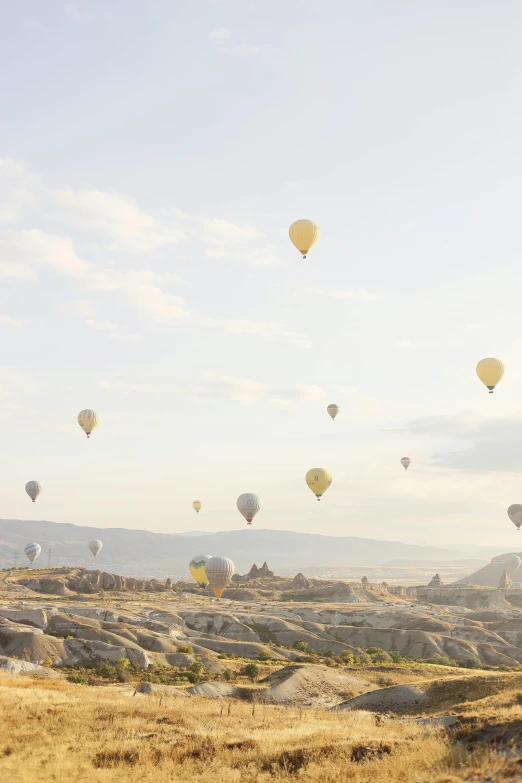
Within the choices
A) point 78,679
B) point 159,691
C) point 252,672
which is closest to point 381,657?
point 252,672

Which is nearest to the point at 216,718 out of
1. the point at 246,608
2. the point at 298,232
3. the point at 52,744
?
the point at 52,744

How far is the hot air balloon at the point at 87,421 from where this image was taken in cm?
10662

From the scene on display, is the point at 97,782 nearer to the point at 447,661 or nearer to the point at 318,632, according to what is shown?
the point at 447,661

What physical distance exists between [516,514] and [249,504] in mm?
63606

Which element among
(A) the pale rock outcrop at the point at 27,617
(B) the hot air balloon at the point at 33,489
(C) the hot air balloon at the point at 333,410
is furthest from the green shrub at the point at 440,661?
(B) the hot air balloon at the point at 33,489

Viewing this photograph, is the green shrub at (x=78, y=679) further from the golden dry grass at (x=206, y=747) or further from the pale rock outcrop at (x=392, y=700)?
the pale rock outcrop at (x=392, y=700)

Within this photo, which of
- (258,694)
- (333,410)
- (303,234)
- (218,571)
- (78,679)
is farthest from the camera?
Result: (333,410)

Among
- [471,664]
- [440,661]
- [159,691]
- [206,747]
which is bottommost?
[471,664]

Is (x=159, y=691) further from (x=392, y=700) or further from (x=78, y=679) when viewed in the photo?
(x=392, y=700)

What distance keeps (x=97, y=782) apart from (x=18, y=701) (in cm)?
1315

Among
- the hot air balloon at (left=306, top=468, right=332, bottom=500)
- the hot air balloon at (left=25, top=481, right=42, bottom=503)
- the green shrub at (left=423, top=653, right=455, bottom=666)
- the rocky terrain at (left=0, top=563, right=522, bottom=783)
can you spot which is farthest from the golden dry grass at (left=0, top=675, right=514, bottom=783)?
the hot air balloon at (left=25, top=481, right=42, bottom=503)

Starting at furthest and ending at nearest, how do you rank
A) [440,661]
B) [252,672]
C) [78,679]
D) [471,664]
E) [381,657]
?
1. [471,664]
2. [440,661]
3. [381,657]
4. [252,672]
5. [78,679]

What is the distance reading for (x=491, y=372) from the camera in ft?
261

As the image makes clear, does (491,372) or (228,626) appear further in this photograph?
(228,626)
